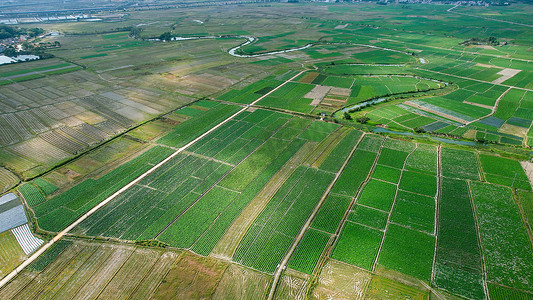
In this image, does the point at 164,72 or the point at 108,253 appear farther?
the point at 164,72

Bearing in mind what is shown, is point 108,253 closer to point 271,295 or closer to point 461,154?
point 271,295

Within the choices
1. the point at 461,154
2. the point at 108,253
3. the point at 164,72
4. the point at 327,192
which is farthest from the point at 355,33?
the point at 108,253

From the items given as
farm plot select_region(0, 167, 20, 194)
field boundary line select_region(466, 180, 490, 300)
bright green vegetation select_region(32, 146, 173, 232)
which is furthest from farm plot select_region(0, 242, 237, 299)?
field boundary line select_region(466, 180, 490, 300)

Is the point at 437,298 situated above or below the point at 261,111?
below

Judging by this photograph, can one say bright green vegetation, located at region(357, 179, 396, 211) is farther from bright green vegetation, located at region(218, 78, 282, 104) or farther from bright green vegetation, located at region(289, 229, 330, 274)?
bright green vegetation, located at region(218, 78, 282, 104)

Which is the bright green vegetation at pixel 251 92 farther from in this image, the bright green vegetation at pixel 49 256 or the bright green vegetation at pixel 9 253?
the bright green vegetation at pixel 9 253

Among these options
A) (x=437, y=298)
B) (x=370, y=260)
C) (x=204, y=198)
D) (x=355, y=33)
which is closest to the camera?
(x=437, y=298)
